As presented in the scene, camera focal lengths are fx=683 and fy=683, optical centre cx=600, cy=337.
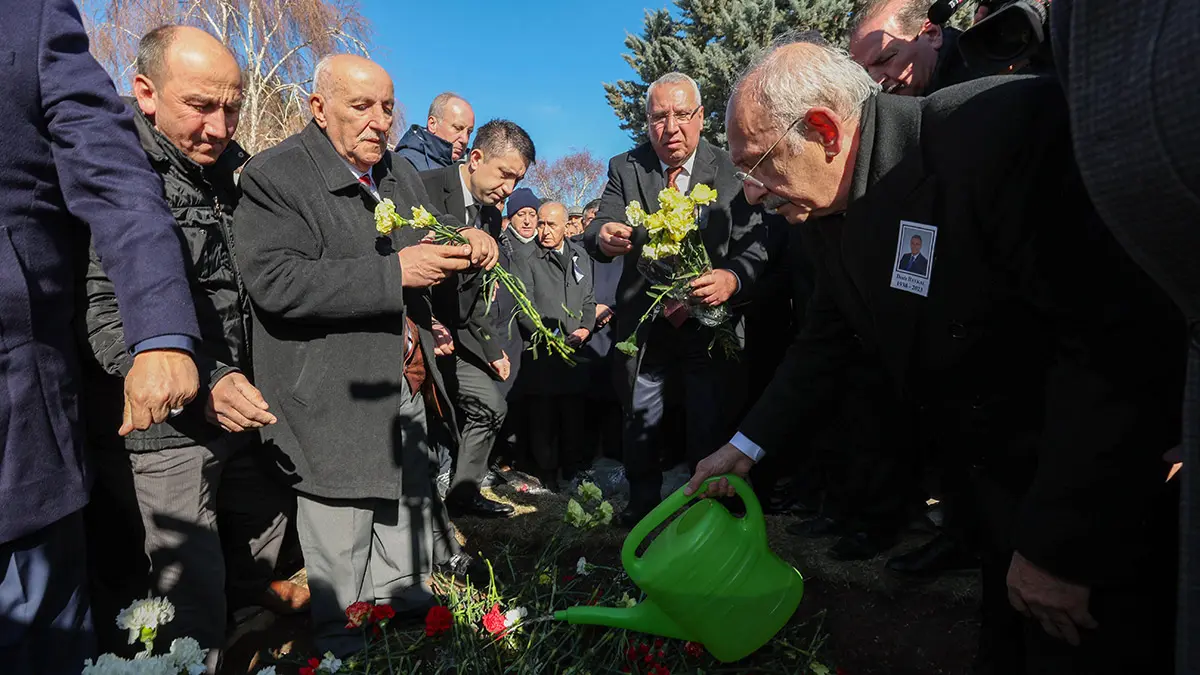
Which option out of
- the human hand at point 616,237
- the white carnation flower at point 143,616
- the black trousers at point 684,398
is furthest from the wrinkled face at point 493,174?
the white carnation flower at point 143,616

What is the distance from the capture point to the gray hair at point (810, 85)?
1650mm

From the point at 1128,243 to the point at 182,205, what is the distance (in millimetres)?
2372

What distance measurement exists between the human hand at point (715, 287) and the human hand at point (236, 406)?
1845mm

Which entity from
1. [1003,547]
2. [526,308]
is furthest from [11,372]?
[1003,547]

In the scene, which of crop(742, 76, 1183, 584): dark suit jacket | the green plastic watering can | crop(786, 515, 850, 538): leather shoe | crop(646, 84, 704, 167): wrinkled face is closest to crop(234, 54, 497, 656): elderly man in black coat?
the green plastic watering can

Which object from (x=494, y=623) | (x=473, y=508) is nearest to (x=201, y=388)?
(x=494, y=623)

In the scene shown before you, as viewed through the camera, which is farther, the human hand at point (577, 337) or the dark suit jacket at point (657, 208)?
the human hand at point (577, 337)

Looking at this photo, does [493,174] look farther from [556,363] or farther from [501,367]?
[556,363]

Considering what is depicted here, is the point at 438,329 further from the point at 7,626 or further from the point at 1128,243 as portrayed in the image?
the point at 1128,243

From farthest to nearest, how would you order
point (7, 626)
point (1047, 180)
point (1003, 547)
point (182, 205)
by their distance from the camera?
point (182, 205)
point (1003, 547)
point (7, 626)
point (1047, 180)

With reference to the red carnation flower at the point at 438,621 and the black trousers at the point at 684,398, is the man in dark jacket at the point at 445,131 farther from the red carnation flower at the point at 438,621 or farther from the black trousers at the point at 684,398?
the red carnation flower at the point at 438,621

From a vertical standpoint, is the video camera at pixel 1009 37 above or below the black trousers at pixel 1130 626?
above

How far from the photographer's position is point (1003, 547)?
173 cm

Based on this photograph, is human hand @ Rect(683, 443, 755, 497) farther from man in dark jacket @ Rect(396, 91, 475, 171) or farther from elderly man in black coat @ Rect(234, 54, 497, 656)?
man in dark jacket @ Rect(396, 91, 475, 171)
